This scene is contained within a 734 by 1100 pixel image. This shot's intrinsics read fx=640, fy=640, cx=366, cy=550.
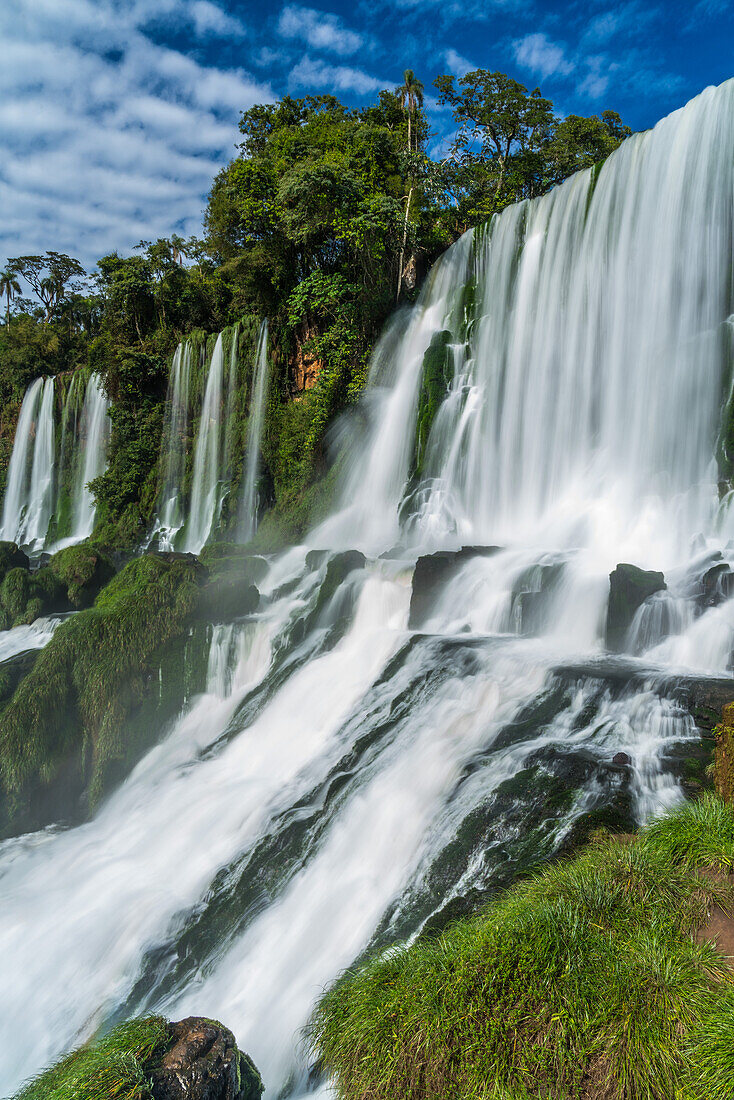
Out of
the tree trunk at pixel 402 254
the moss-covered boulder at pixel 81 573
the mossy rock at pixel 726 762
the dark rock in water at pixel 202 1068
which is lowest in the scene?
the dark rock in water at pixel 202 1068

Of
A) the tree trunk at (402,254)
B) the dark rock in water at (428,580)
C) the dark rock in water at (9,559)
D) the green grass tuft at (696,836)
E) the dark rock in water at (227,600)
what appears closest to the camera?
the green grass tuft at (696,836)

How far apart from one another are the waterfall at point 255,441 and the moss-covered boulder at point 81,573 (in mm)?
5797

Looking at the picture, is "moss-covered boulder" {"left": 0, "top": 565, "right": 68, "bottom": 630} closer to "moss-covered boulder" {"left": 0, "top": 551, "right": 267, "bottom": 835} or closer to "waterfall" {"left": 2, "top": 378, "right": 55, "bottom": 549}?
"moss-covered boulder" {"left": 0, "top": 551, "right": 267, "bottom": 835}

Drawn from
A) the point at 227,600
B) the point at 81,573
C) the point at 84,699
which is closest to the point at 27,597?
the point at 81,573

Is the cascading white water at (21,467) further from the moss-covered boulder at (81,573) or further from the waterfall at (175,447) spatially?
the moss-covered boulder at (81,573)

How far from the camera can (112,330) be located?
80.3 ft

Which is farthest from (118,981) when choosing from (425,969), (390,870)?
(425,969)

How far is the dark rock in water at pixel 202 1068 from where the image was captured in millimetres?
3012

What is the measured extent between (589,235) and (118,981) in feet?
50.2

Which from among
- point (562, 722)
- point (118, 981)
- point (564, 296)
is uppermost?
point (564, 296)

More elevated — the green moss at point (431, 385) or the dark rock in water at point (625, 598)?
the green moss at point (431, 385)

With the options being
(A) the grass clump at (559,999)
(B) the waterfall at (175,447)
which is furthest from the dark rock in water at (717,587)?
(B) the waterfall at (175,447)

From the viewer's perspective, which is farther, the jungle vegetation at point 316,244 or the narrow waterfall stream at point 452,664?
the jungle vegetation at point 316,244

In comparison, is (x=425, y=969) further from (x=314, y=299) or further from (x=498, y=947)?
(x=314, y=299)
